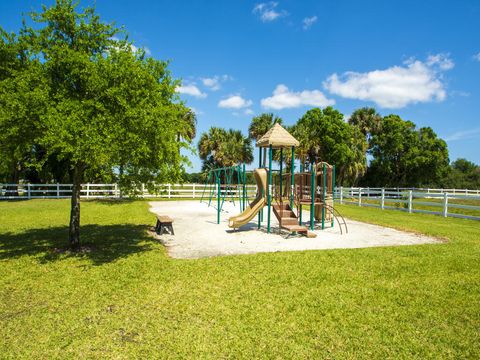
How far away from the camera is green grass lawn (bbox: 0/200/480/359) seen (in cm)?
373

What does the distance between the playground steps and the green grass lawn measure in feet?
7.06

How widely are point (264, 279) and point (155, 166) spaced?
12.4ft

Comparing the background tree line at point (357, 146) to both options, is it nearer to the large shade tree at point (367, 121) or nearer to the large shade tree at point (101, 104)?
the large shade tree at point (367, 121)

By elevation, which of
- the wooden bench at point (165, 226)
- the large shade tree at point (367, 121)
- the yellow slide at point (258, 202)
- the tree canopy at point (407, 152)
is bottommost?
the wooden bench at point (165, 226)

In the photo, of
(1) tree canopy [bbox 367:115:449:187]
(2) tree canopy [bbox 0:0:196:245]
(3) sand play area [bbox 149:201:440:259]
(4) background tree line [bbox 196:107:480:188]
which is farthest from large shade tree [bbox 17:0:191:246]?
(1) tree canopy [bbox 367:115:449:187]

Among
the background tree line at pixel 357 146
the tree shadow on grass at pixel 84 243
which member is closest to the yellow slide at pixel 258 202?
the tree shadow on grass at pixel 84 243

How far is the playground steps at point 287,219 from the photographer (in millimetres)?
10355

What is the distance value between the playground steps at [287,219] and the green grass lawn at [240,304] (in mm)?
2151

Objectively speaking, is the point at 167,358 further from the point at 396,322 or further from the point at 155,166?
the point at 155,166

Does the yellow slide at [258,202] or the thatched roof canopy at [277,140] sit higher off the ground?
the thatched roof canopy at [277,140]

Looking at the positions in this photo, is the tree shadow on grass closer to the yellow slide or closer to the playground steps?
the yellow slide

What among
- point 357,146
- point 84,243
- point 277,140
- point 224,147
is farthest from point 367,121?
point 84,243

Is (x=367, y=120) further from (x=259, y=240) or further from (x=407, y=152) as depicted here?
(x=259, y=240)

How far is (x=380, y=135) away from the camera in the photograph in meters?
42.2
